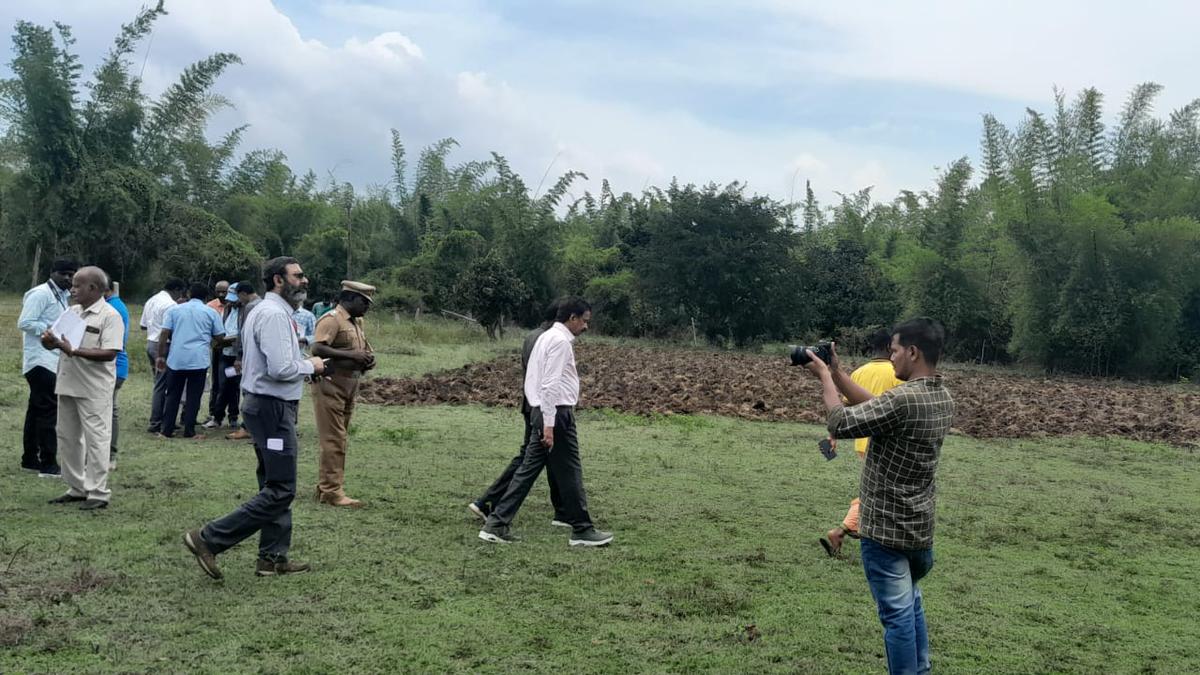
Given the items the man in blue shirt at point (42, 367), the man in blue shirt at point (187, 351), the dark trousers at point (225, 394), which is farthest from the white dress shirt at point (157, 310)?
the man in blue shirt at point (42, 367)

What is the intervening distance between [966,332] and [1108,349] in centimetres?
534

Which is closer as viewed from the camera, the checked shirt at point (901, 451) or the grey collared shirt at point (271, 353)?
the checked shirt at point (901, 451)

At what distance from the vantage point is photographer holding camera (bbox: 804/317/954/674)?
12.4ft

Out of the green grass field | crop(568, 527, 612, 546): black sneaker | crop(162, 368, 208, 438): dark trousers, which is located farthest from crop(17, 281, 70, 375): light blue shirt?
crop(568, 527, 612, 546): black sneaker

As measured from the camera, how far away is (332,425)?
23.3ft

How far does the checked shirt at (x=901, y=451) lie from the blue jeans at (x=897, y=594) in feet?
0.20

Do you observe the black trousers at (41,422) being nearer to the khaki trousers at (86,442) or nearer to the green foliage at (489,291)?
the khaki trousers at (86,442)

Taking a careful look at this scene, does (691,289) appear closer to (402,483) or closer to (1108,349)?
(1108,349)

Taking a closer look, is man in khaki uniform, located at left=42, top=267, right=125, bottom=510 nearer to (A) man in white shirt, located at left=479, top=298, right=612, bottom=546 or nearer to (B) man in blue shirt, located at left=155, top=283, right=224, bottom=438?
(A) man in white shirt, located at left=479, top=298, right=612, bottom=546

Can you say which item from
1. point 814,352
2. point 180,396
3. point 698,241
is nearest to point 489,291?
point 698,241

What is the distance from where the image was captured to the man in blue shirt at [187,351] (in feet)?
32.3

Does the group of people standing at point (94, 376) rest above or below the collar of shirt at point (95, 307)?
below

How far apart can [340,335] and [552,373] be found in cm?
179

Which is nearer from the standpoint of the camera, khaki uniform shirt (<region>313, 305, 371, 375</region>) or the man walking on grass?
the man walking on grass
